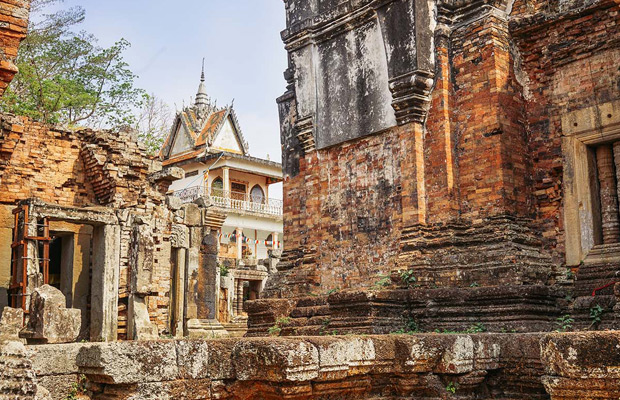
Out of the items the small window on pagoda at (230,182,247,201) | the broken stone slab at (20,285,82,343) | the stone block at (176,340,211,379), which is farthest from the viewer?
the small window on pagoda at (230,182,247,201)

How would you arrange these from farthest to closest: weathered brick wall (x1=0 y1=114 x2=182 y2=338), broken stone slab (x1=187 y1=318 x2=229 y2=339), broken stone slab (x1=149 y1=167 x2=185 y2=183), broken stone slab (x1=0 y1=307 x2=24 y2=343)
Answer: broken stone slab (x1=187 y1=318 x2=229 y2=339) → broken stone slab (x1=149 y1=167 x2=185 y2=183) → weathered brick wall (x1=0 y1=114 x2=182 y2=338) → broken stone slab (x1=0 y1=307 x2=24 y2=343)

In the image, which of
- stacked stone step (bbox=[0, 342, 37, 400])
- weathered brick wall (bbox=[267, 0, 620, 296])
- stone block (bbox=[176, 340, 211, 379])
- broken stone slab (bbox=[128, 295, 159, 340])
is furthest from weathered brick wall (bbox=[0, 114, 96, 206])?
stone block (bbox=[176, 340, 211, 379])

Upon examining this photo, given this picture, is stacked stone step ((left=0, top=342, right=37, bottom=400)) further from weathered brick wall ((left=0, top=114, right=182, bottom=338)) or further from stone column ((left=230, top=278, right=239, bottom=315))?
stone column ((left=230, top=278, right=239, bottom=315))

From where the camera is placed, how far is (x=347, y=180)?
10688 mm

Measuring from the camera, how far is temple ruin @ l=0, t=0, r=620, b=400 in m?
4.80

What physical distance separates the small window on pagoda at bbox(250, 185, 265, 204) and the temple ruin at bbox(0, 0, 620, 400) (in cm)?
2924

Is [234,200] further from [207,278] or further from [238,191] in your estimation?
[207,278]

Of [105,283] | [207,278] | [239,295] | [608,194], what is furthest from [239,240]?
[608,194]

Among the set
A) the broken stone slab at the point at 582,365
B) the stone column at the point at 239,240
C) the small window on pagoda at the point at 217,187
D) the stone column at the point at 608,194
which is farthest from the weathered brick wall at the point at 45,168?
the small window on pagoda at the point at 217,187

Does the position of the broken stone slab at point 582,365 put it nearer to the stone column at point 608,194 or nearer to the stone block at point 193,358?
the stone block at point 193,358

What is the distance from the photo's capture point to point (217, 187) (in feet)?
135

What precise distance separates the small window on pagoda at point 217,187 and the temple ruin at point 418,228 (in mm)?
26824

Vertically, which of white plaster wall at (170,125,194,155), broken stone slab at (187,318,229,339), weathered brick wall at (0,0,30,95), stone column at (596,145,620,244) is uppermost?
white plaster wall at (170,125,194,155)

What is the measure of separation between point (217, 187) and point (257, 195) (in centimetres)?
298
